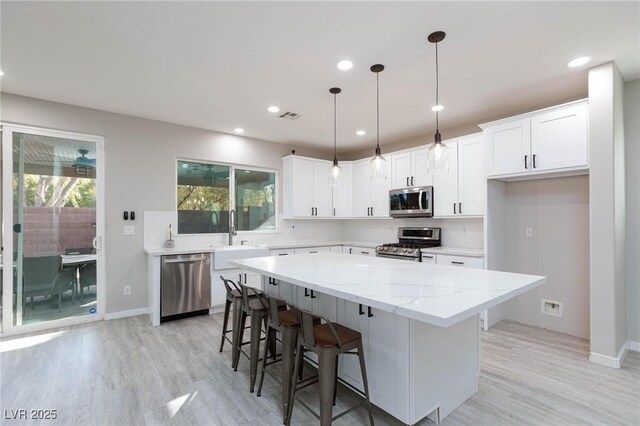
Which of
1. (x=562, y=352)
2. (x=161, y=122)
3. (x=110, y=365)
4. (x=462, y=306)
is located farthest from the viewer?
(x=161, y=122)

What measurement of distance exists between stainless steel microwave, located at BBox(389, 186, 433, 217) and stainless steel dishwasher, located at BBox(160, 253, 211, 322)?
2.94 metres

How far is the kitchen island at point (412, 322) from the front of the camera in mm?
1590

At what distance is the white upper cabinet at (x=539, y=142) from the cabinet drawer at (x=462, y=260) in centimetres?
105

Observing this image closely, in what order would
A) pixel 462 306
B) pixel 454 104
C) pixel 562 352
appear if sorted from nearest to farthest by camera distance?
pixel 462 306, pixel 562 352, pixel 454 104

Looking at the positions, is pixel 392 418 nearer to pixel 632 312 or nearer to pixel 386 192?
pixel 632 312

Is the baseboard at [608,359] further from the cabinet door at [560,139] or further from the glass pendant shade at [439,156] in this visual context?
the glass pendant shade at [439,156]

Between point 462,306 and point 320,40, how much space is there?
212cm

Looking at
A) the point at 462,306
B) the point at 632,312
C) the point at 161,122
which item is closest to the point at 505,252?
the point at 632,312

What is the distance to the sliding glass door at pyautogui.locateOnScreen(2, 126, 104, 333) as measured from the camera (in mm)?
3459

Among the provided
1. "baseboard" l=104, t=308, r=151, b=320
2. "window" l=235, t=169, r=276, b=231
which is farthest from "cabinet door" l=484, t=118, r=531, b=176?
"baseboard" l=104, t=308, r=151, b=320

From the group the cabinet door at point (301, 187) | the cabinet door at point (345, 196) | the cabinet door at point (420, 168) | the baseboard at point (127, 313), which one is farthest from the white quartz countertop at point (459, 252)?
the baseboard at point (127, 313)

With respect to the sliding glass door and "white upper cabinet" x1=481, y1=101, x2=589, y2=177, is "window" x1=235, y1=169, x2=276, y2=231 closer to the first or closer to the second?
the sliding glass door

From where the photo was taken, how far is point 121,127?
4.08 meters

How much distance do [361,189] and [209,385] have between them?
3989mm
